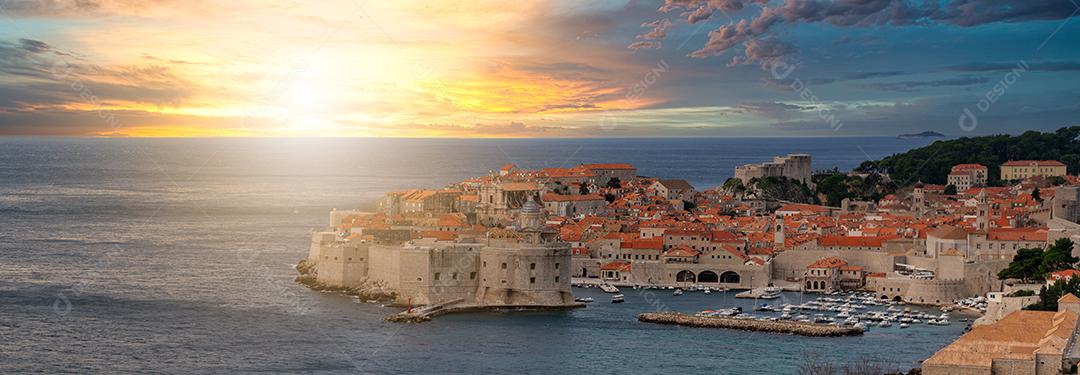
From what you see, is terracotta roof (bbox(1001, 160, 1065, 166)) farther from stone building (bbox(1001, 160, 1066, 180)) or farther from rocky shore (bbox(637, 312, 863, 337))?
rocky shore (bbox(637, 312, 863, 337))

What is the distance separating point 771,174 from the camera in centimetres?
6706

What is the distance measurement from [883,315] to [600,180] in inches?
1351

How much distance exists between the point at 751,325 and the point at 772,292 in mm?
6916

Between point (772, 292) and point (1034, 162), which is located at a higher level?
point (1034, 162)

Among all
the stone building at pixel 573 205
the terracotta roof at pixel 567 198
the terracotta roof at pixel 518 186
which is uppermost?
the terracotta roof at pixel 518 186

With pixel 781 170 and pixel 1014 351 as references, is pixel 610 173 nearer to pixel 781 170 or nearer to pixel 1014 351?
pixel 781 170

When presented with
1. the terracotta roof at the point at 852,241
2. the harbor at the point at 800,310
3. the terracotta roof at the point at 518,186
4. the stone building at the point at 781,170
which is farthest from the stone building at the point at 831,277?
the stone building at the point at 781,170

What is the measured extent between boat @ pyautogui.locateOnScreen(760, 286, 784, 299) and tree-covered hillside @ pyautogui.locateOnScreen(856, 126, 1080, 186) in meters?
30.1

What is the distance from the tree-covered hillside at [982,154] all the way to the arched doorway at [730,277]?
29.0 metres

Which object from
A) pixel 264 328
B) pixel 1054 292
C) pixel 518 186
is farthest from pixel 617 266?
pixel 1054 292

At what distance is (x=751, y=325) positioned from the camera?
31453 millimetres

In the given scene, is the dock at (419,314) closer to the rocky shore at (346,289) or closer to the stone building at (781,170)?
the rocky shore at (346,289)

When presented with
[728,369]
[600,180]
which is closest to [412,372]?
[728,369]

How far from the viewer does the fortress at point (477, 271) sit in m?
34.6
